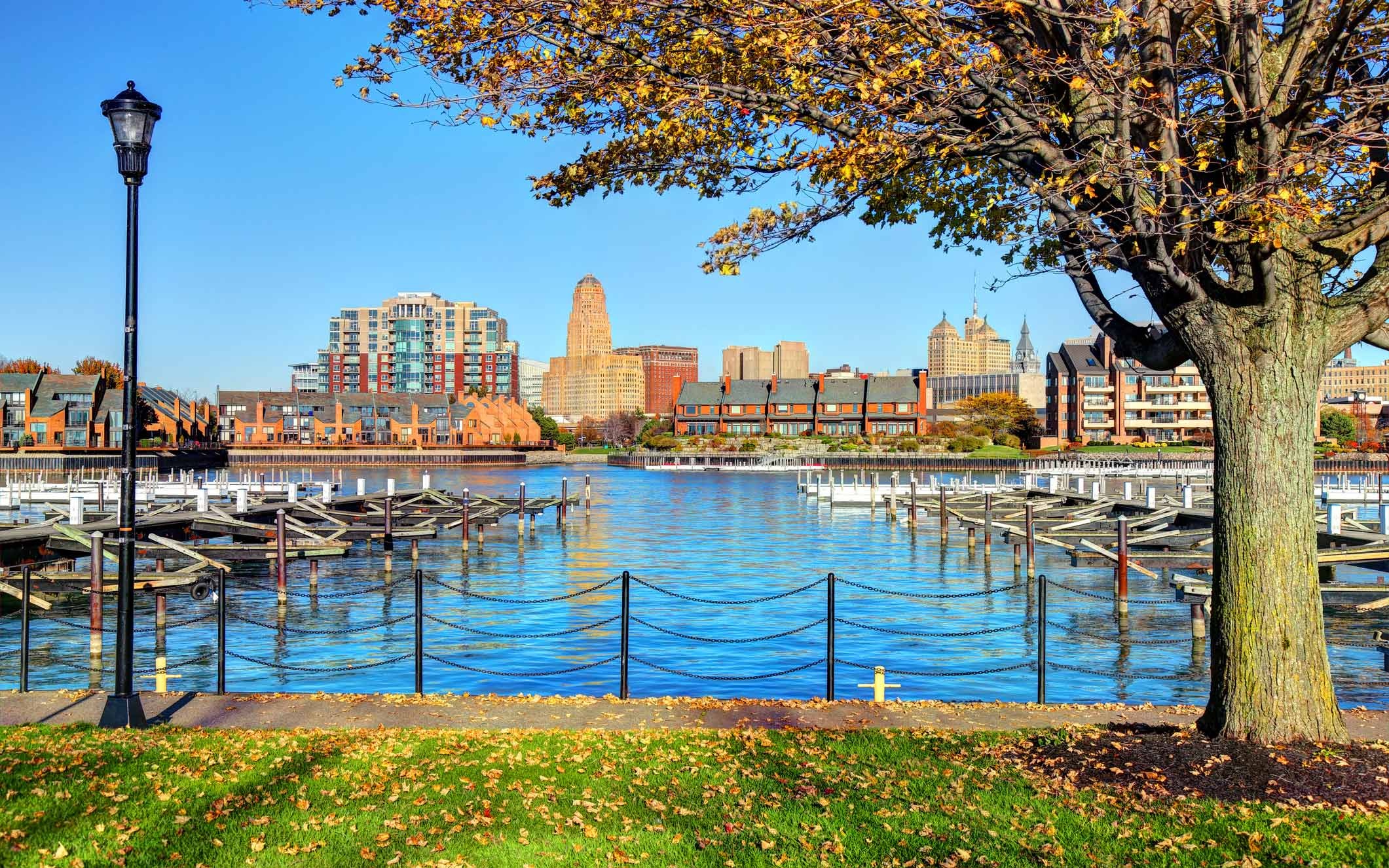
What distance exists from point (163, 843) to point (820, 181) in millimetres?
7700

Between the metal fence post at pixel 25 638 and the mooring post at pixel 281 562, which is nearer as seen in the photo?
the metal fence post at pixel 25 638

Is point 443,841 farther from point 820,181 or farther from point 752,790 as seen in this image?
point 820,181

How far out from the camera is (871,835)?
779 centimetres

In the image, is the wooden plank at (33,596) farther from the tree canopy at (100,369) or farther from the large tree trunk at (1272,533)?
the tree canopy at (100,369)

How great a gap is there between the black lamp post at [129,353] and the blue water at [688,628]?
3923 mm

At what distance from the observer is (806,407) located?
518 feet

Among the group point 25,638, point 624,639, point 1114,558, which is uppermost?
point 624,639

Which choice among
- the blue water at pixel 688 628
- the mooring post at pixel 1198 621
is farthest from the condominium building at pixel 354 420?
the mooring post at pixel 1198 621

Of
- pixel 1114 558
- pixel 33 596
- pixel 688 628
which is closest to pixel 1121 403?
pixel 1114 558

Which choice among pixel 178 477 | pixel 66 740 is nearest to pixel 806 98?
pixel 66 740

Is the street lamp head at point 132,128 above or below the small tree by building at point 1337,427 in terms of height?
above

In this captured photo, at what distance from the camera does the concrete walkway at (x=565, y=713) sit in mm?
11398

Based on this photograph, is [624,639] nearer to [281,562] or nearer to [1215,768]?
[1215,768]

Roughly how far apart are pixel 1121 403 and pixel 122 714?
14832 centimetres
